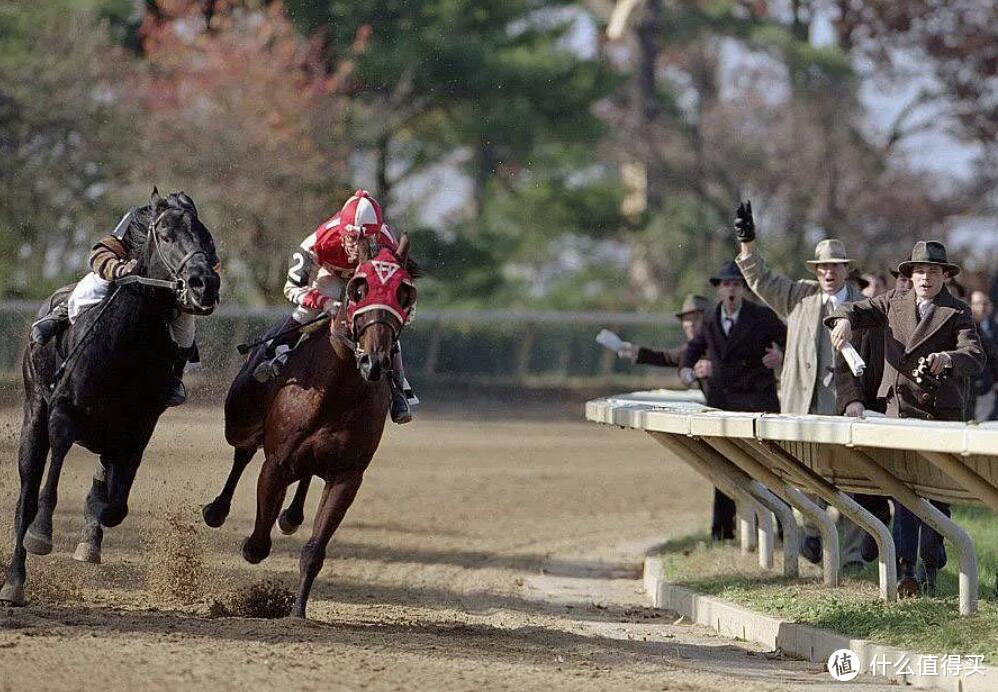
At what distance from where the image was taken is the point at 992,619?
24.6 feet

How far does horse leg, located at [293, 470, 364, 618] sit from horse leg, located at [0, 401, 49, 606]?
1312mm

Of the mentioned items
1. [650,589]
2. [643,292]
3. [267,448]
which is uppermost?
[643,292]

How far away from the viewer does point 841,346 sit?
8.78 m

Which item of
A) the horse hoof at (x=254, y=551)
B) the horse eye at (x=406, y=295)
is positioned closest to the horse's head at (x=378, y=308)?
the horse eye at (x=406, y=295)

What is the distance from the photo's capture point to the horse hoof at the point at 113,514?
902 centimetres

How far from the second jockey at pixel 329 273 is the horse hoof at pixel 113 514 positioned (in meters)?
1.05

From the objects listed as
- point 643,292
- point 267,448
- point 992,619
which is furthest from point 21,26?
point 992,619

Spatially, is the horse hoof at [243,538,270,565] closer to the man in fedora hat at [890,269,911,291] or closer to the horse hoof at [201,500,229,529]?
the horse hoof at [201,500,229,529]

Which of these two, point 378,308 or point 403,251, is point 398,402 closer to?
point 403,251

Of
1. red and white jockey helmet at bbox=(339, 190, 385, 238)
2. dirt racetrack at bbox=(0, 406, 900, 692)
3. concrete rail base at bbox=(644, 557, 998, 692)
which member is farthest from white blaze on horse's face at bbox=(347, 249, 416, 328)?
concrete rail base at bbox=(644, 557, 998, 692)

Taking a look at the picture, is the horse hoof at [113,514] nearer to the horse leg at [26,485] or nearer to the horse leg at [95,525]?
the horse leg at [95,525]

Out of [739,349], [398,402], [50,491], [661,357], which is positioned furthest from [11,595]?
[661,357]

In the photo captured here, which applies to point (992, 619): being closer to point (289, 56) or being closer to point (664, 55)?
point (289, 56)

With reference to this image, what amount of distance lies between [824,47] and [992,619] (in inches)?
1067
